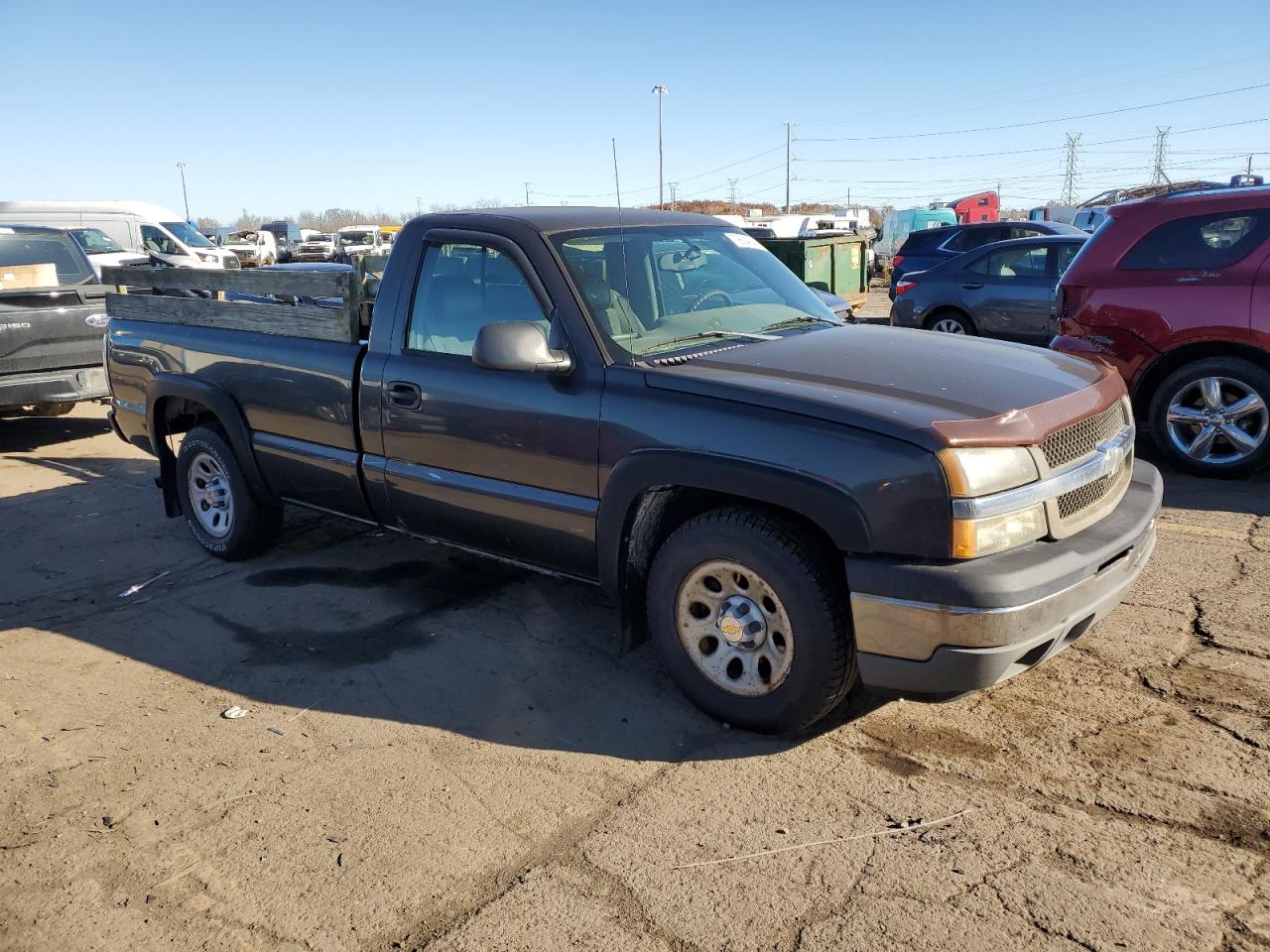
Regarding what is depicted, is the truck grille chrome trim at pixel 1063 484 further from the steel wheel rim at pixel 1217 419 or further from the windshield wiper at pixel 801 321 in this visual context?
the steel wheel rim at pixel 1217 419

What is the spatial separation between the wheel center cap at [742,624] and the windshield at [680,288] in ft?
3.31

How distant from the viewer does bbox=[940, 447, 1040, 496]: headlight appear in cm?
282

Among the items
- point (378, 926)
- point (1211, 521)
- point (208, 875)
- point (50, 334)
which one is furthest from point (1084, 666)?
point (50, 334)

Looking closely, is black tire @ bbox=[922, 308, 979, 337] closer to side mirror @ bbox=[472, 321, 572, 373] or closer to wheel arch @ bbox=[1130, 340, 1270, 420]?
wheel arch @ bbox=[1130, 340, 1270, 420]

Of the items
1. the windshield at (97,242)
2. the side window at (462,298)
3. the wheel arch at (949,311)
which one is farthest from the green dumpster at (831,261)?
the windshield at (97,242)

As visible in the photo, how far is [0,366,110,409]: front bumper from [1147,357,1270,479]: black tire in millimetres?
8424

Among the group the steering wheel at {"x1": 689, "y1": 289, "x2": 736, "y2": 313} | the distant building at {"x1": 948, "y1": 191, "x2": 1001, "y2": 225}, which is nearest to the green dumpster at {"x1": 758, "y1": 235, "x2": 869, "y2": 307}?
the steering wheel at {"x1": 689, "y1": 289, "x2": 736, "y2": 313}

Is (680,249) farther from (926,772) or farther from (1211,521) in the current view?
(1211,521)

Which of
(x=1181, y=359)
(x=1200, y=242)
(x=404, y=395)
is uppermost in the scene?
(x=1200, y=242)

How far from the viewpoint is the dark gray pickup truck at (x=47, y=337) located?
26.9 ft

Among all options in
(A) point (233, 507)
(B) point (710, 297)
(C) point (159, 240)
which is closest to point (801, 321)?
(B) point (710, 297)

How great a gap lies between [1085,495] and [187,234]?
2374cm

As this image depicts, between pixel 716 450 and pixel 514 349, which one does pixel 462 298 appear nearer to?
pixel 514 349

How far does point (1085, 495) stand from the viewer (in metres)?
3.26
